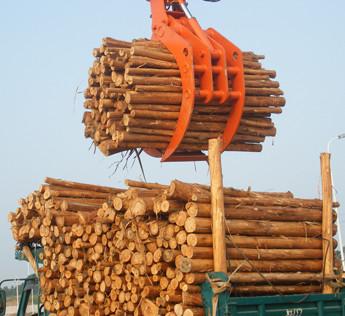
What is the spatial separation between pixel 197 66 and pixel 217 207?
10.3 ft

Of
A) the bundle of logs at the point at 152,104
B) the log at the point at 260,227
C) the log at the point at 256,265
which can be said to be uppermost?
the bundle of logs at the point at 152,104

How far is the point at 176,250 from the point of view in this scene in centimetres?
868

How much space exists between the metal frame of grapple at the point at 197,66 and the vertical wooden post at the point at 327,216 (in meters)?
2.15

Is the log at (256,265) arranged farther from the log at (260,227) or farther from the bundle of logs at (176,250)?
the log at (260,227)

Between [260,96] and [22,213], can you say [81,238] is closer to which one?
[22,213]

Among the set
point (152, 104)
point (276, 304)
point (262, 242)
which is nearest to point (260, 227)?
point (262, 242)

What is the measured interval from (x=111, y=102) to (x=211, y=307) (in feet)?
14.9

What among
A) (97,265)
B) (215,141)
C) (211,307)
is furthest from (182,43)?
(211,307)

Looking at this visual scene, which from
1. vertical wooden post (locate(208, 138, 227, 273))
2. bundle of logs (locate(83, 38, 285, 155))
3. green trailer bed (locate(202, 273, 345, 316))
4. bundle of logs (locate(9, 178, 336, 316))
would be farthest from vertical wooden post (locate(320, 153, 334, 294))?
bundle of logs (locate(83, 38, 285, 155))

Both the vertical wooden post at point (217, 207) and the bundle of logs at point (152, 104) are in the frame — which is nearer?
the vertical wooden post at point (217, 207)

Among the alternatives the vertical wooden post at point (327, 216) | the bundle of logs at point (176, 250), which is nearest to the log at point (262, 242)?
the bundle of logs at point (176, 250)

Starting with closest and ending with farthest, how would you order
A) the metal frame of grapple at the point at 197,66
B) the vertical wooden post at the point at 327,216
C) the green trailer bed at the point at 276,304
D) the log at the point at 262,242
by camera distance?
the green trailer bed at the point at 276,304 → the log at the point at 262,242 → the vertical wooden post at the point at 327,216 → the metal frame of grapple at the point at 197,66

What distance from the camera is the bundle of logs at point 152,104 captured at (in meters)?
11.0

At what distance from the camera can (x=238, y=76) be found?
11.3 metres
